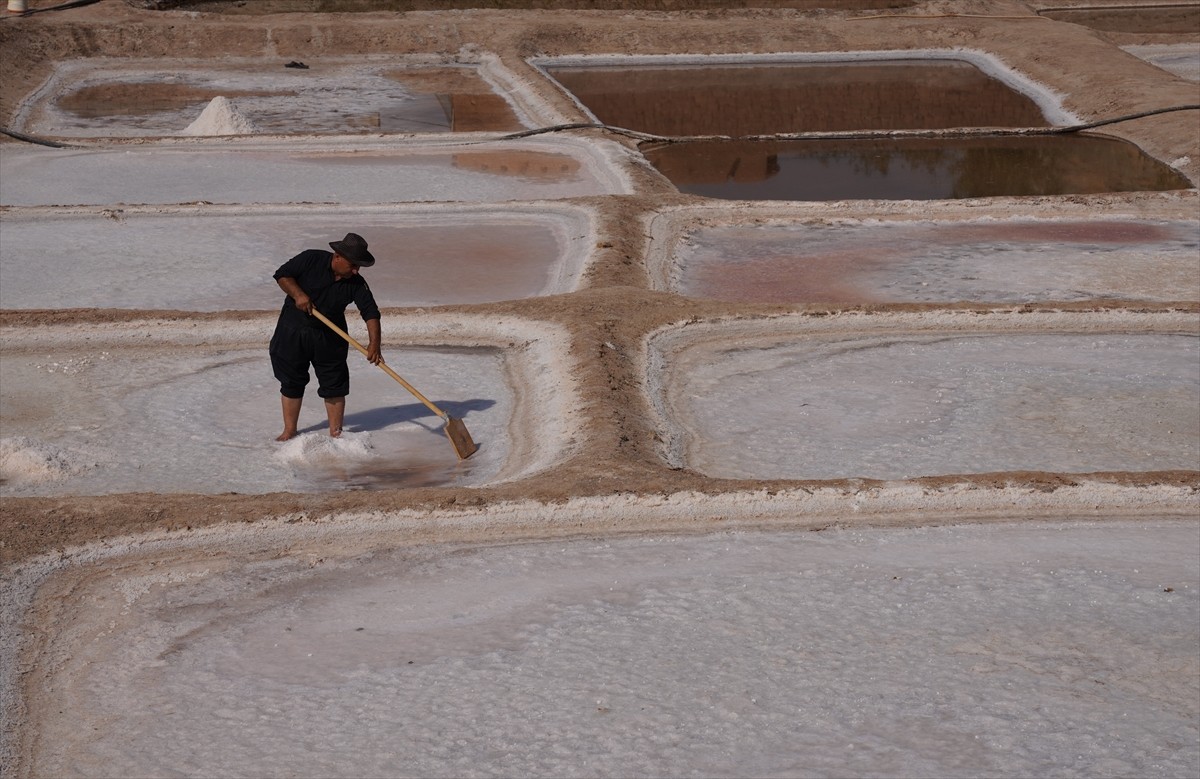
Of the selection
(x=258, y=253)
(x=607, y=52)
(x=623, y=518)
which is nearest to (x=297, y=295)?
(x=623, y=518)

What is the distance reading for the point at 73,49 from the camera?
21.1 m

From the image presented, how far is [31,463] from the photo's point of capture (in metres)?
6.95

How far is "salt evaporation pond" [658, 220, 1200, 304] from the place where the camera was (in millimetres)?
10359

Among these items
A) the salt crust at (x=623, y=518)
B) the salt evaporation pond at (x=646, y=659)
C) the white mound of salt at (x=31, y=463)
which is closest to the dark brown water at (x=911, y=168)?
the salt crust at (x=623, y=518)

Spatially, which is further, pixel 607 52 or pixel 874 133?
pixel 607 52

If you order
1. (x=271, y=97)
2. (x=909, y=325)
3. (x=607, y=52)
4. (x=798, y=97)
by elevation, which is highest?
(x=607, y=52)

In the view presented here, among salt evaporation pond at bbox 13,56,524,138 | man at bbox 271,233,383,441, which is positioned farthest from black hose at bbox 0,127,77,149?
man at bbox 271,233,383,441

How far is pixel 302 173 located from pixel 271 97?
5061 mm

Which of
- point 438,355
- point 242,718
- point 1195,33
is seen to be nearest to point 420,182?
point 438,355

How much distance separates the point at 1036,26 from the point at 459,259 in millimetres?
14348

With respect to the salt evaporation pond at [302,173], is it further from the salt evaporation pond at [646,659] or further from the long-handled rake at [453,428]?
the salt evaporation pond at [646,659]

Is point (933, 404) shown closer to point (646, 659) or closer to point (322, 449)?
point (322, 449)

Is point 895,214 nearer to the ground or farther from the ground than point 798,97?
nearer to the ground

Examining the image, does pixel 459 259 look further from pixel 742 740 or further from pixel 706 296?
pixel 742 740
